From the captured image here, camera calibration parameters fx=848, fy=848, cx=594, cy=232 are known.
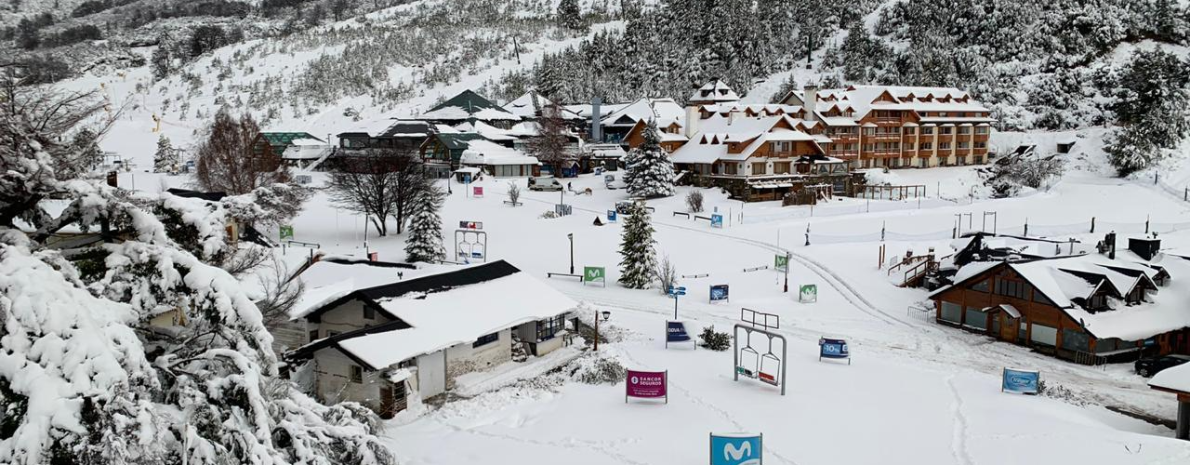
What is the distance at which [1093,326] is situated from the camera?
29.5m

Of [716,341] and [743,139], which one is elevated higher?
[743,139]

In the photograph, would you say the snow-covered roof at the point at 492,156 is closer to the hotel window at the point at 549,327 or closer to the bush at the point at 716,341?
the hotel window at the point at 549,327

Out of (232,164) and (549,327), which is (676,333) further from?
(232,164)

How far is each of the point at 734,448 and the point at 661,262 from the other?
25084 mm

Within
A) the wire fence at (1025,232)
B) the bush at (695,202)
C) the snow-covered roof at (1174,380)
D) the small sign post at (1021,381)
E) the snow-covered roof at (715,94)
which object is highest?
the snow-covered roof at (715,94)

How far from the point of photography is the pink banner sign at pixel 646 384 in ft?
75.2

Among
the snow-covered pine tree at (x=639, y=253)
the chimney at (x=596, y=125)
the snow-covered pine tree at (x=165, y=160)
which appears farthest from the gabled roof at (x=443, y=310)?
the chimney at (x=596, y=125)

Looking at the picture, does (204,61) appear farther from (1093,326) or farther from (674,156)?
(1093,326)

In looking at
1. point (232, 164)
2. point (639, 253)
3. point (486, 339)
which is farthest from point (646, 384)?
point (232, 164)

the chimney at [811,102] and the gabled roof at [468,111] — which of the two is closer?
the chimney at [811,102]

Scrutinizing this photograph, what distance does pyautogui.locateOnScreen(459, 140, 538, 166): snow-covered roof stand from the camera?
242ft

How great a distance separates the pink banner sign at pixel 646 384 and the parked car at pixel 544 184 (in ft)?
143

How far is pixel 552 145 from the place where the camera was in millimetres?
74312

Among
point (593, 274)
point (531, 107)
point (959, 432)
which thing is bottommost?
point (959, 432)
